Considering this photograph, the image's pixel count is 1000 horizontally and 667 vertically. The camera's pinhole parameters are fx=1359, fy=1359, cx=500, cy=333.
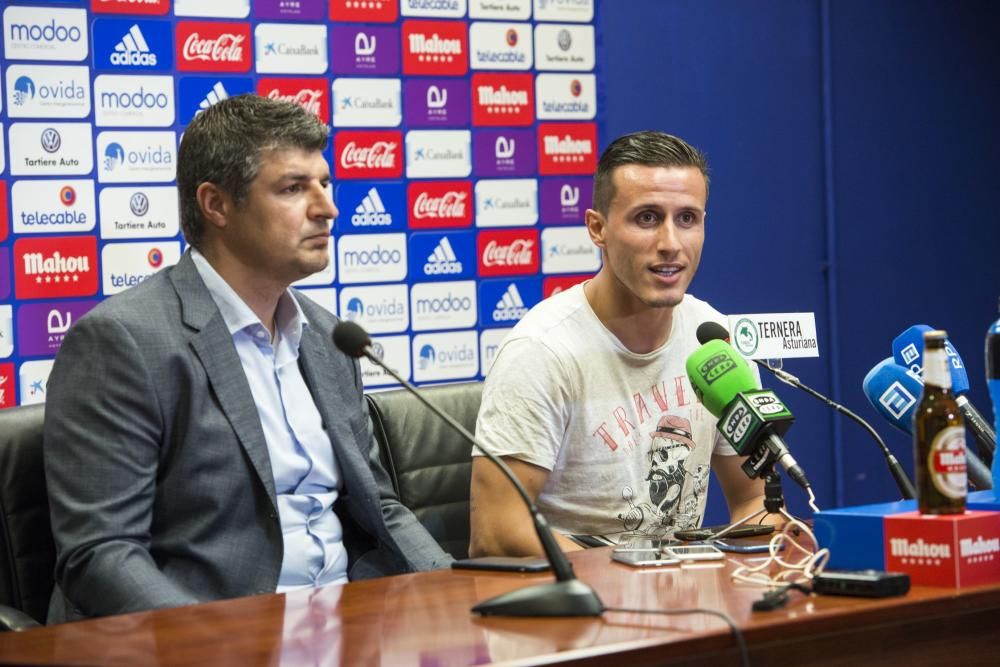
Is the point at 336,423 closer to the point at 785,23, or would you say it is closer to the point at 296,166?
the point at 296,166

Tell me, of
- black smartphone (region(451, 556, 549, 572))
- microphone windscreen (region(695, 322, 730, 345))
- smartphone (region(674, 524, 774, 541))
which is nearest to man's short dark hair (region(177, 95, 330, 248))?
microphone windscreen (region(695, 322, 730, 345))

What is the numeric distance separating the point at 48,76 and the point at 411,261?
1.25 metres

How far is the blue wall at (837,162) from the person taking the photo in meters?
5.00

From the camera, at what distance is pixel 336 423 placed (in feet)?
8.61

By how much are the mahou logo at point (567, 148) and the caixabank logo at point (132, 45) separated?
1.30 m

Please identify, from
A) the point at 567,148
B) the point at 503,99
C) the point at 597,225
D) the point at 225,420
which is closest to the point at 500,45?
the point at 503,99

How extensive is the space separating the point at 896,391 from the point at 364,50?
2.48m

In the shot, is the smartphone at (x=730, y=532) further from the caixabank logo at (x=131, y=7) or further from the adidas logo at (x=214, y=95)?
the caixabank logo at (x=131, y=7)

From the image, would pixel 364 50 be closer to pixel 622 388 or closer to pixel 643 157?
pixel 643 157

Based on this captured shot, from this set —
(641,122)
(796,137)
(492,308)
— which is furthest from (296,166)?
(796,137)

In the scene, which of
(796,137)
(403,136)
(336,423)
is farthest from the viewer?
(796,137)

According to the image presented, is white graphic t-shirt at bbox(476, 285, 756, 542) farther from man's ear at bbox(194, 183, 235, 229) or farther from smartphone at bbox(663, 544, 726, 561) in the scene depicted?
man's ear at bbox(194, 183, 235, 229)

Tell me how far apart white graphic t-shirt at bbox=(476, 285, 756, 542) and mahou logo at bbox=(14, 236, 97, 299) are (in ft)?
5.62

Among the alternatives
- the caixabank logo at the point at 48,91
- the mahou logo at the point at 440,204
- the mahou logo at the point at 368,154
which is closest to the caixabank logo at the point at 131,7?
the caixabank logo at the point at 48,91
